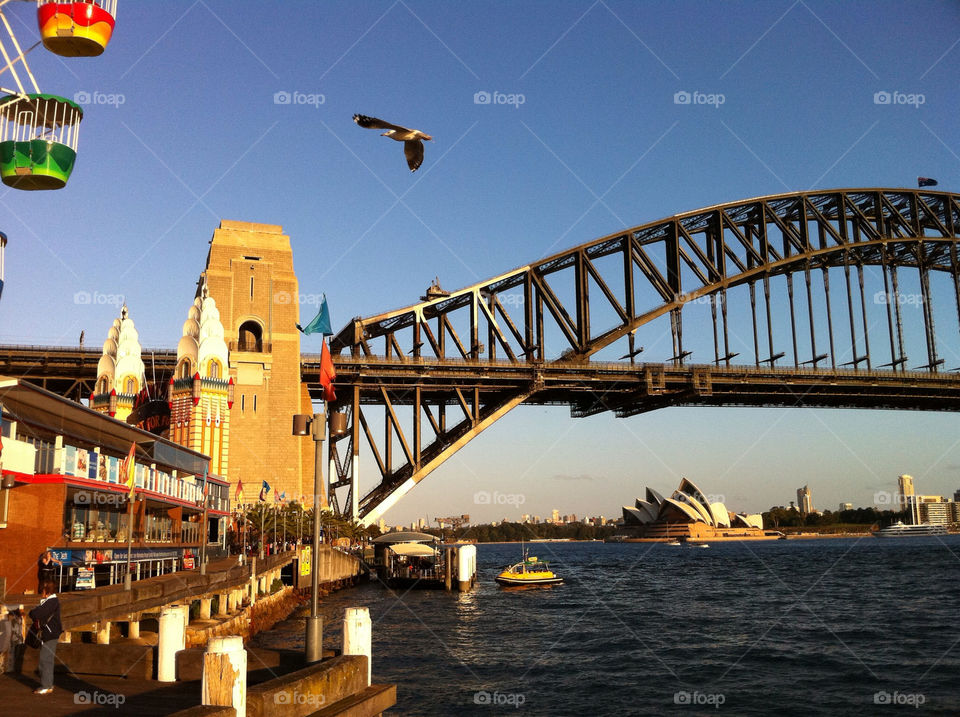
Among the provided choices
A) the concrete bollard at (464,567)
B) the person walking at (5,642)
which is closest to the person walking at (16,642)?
the person walking at (5,642)

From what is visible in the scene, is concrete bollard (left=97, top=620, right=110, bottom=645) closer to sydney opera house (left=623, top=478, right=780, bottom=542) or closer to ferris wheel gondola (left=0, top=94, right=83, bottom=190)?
ferris wheel gondola (left=0, top=94, right=83, bottom=190)

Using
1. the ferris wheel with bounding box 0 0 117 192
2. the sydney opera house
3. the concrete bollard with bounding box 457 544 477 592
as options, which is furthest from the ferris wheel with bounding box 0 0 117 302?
the sydney opera house

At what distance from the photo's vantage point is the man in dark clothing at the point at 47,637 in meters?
13.8

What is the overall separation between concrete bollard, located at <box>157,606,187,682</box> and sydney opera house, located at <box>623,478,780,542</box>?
559 feet

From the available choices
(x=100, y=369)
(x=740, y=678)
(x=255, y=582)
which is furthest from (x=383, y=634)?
(x=100, y=369)

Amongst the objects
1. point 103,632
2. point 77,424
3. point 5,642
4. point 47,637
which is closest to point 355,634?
point 47,637

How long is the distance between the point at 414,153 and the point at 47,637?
1367 centimetres

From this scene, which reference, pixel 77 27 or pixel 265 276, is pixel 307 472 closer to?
pixel 265 276

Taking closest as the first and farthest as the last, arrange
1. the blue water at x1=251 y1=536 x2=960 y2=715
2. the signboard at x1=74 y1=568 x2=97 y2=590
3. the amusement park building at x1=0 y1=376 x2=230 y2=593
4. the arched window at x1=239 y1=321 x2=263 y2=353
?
the blue water at x1=251 y1=536 x2=960 y2=715 → the amusement park building at x1=0 y1=376 x2=230 y2=593 → the signboard at x1=74 y1=568 x2=97 y2=590 → the arched window at x1=239 y1=321 x2=263 y2=353

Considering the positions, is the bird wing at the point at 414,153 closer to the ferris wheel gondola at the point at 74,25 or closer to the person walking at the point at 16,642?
the ferris wheel gondola at the point at 74,25

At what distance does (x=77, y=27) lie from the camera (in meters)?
16.0

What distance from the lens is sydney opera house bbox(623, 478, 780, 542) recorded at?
180m

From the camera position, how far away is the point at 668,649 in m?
35.5

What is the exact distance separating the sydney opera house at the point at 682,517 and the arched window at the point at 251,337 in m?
122
